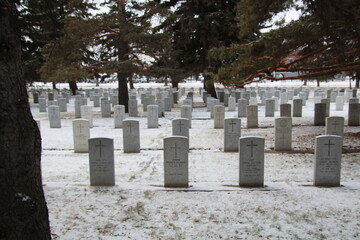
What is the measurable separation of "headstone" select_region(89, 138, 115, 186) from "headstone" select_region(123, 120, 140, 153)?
9.47 ft

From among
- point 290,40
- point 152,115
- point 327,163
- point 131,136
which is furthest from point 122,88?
point 327,163

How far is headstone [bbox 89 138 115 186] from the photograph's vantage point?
22.2 ft

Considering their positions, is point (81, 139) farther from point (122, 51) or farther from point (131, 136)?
point (122, 51)

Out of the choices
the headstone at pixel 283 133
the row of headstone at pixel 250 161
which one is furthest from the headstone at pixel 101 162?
the headstone at pixel 283 133

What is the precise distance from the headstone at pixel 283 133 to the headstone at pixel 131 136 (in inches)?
151

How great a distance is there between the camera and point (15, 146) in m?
3.20

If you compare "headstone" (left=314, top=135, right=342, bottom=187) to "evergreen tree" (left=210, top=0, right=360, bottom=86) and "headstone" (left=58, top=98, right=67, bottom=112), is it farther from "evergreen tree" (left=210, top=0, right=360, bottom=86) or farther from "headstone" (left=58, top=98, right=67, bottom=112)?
"headstone" (left=58, top=98, right=67, bottom=112)

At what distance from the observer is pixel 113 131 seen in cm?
1342

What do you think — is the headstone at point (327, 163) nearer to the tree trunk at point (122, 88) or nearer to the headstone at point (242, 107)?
the headstone at point (242, 107)

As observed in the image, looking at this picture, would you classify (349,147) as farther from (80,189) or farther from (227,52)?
(80,189)

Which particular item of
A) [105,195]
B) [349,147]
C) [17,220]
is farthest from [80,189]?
[349,147]

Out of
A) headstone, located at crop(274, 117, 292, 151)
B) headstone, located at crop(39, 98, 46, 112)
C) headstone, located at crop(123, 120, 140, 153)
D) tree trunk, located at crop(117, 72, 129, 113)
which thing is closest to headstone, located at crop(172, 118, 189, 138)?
headstone, located at crop(123, 120, 140, 153)

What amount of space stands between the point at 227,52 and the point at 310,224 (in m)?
7.08

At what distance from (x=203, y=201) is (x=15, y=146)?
3.46 m
